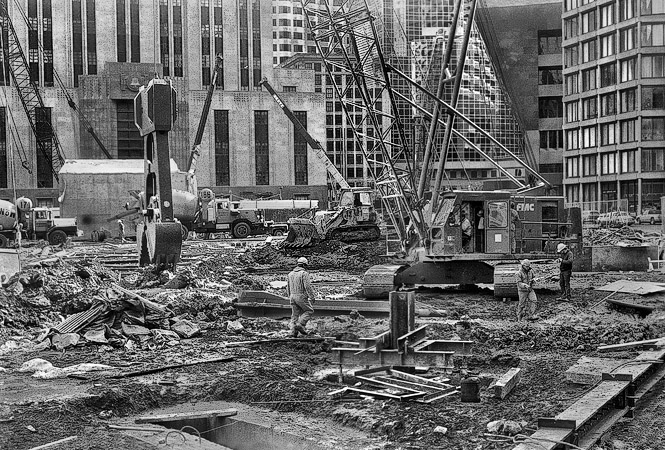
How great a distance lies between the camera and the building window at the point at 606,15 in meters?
63.9

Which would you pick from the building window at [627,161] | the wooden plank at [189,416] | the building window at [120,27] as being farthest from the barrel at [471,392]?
the building window at [120,27]

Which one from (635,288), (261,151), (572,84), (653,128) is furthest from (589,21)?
(635,288)

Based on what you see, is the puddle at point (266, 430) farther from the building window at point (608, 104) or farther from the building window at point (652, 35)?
the building window at point (608, 104)

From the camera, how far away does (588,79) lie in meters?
68.1

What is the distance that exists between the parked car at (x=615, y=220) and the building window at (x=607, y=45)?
48.1ft

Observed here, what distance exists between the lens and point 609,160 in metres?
65.4

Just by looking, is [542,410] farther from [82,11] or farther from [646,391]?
[82,11]

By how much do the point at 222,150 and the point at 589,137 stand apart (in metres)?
31.6

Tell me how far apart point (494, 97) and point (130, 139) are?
31071mm

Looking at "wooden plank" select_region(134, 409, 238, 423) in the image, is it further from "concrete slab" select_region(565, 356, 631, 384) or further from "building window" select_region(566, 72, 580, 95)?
"building window" select_region(566, 72, 580, 95)

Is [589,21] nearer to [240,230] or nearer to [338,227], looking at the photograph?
[240,230]

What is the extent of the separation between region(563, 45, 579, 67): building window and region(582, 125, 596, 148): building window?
5.82 meters

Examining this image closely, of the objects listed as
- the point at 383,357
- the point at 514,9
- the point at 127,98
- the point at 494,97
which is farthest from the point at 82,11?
the point at 383,357

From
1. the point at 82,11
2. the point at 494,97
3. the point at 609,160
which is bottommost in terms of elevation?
the point at 609,160
